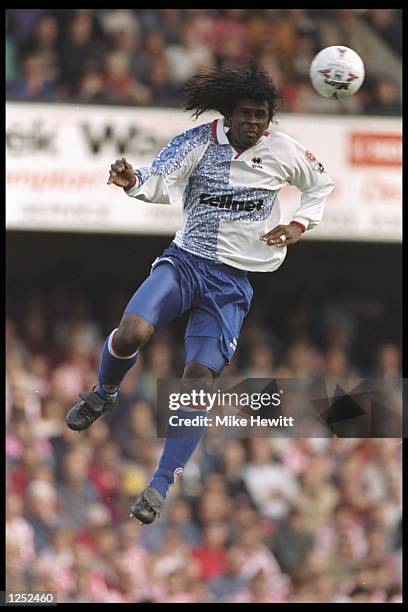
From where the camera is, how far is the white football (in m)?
8.20

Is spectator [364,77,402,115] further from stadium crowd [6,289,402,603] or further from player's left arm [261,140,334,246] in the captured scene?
player's left arm [261,140,334,246]

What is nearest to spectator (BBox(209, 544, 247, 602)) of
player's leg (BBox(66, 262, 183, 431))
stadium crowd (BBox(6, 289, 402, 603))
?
stadium crowd (BBox(6, 289, 402, 603))

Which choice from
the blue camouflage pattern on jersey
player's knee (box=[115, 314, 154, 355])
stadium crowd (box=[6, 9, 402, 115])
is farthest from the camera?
stadium crowd (box=[6, 9, 402, 115])

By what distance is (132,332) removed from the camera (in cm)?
796

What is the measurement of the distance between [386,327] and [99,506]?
514cm

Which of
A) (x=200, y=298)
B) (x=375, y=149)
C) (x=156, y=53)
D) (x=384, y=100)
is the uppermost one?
(x=156, y=53)

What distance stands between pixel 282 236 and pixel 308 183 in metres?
0.55

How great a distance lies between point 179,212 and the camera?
1559cm

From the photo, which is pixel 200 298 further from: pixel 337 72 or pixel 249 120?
Result: pixel 337 72

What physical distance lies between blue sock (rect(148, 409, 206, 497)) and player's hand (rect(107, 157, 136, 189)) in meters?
1.57

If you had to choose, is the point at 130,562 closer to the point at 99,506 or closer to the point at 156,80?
the point at 99,506

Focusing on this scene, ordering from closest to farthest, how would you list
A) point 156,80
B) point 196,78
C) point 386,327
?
point 196,78 < point 156,80 < point 386,327

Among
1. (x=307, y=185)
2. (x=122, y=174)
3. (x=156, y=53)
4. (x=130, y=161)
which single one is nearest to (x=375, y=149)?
(x=156, y=53)
